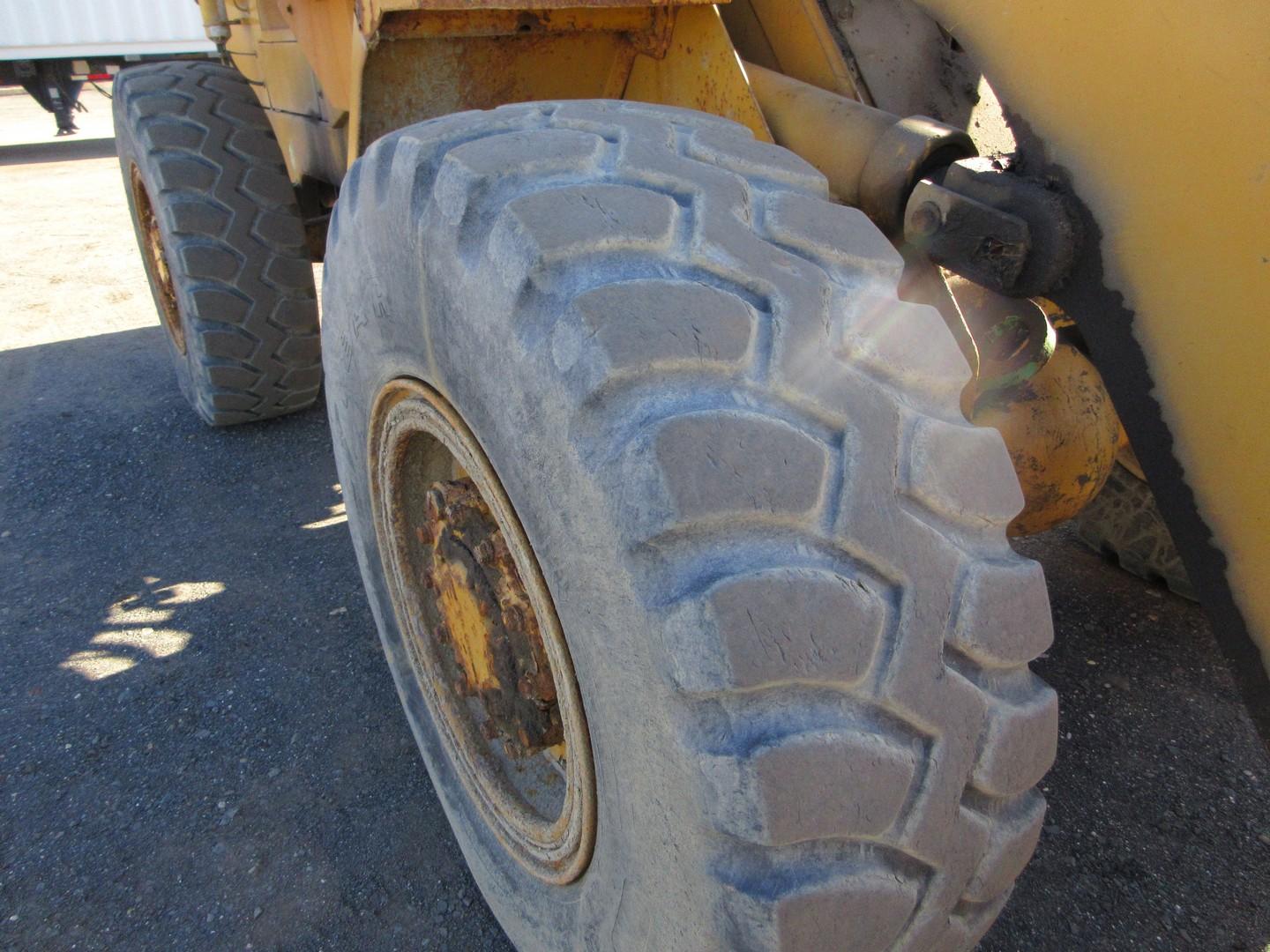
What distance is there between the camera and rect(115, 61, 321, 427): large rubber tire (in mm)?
2896

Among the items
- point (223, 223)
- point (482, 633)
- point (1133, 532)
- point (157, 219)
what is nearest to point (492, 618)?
point (482, 633)

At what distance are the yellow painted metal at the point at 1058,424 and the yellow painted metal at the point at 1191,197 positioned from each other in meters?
0.67

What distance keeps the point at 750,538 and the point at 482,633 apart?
0.61 m

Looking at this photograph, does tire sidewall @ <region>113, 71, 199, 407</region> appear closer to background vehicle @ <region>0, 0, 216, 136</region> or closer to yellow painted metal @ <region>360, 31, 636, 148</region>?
yellow painted metal @ <region>360, 31, 636, 148</region>

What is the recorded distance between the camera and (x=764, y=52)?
167cm

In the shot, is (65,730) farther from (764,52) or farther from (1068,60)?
(1068,60)

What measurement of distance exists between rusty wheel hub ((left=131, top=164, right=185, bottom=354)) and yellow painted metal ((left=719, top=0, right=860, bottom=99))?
2.50 meters

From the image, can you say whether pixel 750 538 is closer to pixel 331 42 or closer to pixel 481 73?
pixel 481 73

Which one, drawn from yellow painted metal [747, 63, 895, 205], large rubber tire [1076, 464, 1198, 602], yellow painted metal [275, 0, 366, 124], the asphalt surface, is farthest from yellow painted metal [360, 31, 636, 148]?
large rubber tire [1076, 464, 1198, 602]

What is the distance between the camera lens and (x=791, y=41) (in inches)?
63.3

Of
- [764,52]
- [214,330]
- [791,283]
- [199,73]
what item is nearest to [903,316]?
[791,283]

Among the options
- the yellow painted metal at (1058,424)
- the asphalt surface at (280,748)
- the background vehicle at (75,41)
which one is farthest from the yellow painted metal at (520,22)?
the background vehicle at (75,41)

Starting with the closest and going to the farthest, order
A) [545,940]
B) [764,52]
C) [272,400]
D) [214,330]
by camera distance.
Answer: [545,940] < [764,52] < [214,330] < [272,400]

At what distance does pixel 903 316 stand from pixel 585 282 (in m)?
0.34
